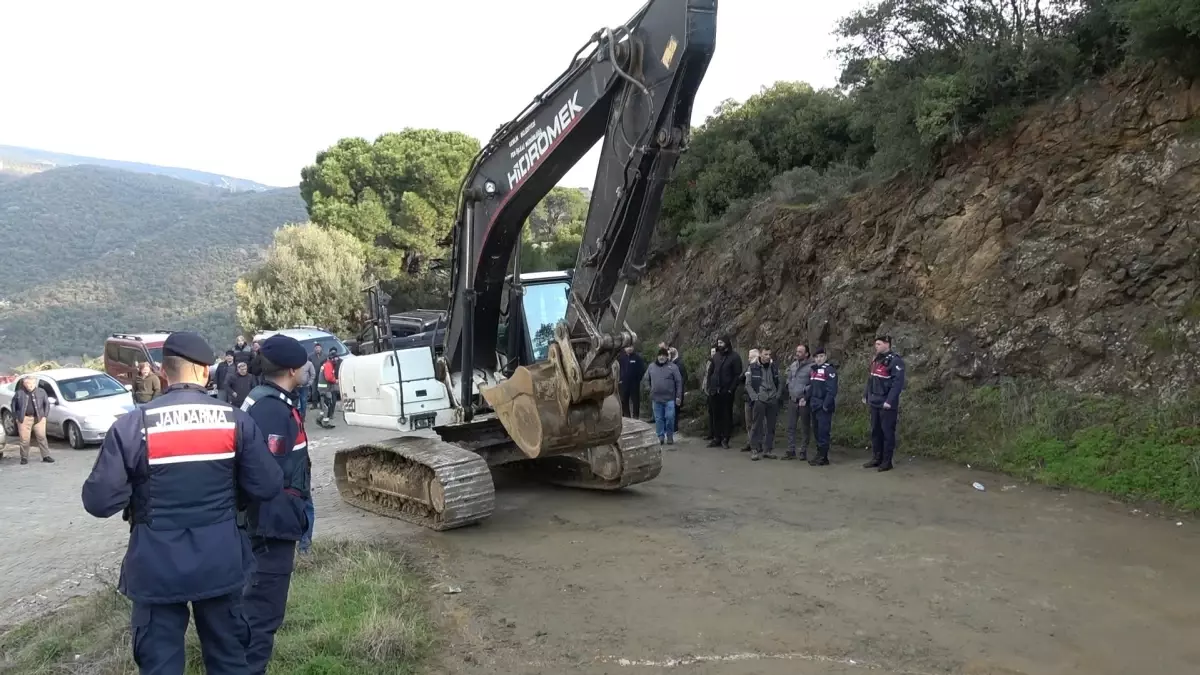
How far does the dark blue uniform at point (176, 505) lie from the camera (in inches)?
143

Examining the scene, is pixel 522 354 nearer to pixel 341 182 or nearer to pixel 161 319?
pixel 341 182

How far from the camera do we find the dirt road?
5.16 m

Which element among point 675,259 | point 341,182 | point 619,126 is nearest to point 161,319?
point 341,182

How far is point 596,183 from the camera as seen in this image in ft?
23.8

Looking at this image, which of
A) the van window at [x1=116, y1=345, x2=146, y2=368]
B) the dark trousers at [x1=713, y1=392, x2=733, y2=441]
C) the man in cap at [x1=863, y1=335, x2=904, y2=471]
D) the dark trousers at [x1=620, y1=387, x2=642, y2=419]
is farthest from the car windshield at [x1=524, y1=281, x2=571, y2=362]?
the van window at [x1=116, y1=345, x2=146, y2=368]

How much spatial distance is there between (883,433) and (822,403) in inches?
33.5

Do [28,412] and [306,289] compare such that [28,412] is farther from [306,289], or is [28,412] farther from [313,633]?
[306,289]

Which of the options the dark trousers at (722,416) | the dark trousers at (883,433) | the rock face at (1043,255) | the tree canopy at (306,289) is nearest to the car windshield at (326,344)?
the tree canopy at (306,289)

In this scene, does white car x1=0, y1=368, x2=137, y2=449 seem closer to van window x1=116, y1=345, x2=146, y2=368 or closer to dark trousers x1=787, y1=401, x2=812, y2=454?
van window x1=116, y1=345, x2=146, y2=368

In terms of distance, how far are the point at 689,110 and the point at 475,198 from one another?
2702 millimetres

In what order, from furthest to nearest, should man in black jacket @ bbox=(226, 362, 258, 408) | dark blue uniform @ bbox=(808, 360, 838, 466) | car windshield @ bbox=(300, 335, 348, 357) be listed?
car windshield @ bbox=(300, 335, 348, 357) → man in black jacket @ bbox=(226, 362, 258, 408) → dark blue uniform @ bbox=(808, 360, 838, 466)

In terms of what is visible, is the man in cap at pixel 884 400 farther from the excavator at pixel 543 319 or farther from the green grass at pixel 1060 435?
the excavator at pixel 543 319

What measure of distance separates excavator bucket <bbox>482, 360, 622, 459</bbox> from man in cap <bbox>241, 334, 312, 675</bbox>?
283 cm

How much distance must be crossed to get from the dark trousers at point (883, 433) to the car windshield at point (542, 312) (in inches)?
164
